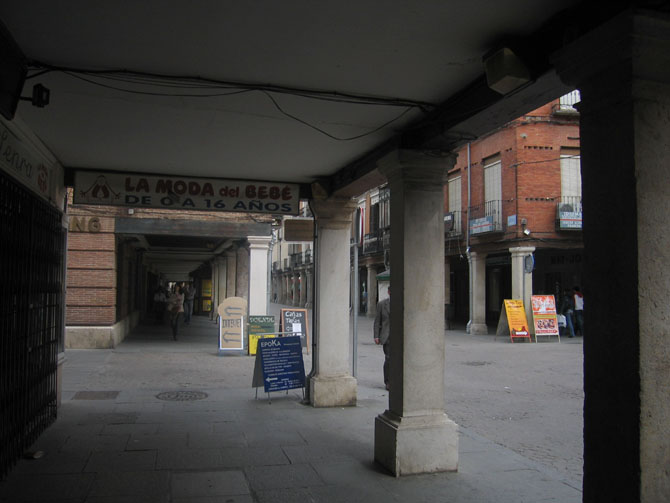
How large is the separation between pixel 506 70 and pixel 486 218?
1889cm

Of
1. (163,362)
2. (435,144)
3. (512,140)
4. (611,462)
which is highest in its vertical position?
(512,140)

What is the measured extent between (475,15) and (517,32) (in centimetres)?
41

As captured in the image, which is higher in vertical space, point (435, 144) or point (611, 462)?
point (435, 144)

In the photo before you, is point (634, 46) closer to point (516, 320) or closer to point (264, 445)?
point (264, 445)

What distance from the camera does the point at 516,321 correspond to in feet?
62.8

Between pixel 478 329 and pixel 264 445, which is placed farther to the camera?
pixel 478 329

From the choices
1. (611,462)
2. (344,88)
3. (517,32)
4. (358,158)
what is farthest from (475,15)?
(358,158)

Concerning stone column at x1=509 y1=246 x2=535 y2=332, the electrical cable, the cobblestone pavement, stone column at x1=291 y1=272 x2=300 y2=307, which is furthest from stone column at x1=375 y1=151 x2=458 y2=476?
stone column at x1=291 y1=272 x2=300 y2=307

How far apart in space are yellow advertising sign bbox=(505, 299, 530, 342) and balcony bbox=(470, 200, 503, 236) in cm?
346

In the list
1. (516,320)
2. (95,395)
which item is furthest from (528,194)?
(95,395)

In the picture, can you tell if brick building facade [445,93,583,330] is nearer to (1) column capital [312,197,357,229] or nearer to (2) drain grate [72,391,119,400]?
(1) column capital [312,197,357,229]

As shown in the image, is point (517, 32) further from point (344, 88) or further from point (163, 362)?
point (163, 362)

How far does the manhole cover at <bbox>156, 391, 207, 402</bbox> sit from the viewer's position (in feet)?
29.6

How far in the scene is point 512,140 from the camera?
21.3 m
